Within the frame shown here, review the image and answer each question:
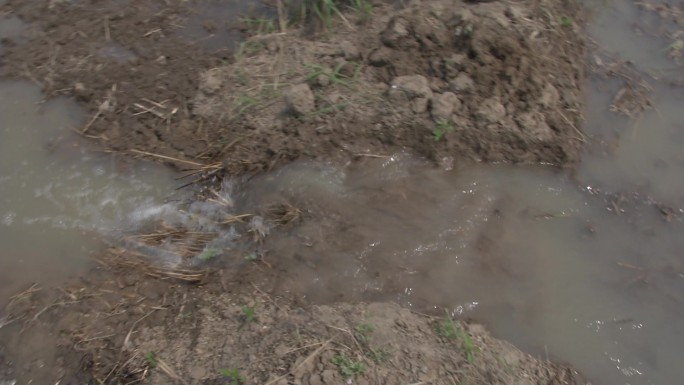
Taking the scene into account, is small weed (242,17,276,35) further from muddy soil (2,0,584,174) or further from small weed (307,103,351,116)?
small weed (307,103,351,116)

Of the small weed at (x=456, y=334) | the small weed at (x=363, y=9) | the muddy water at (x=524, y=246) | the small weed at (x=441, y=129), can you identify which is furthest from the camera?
the small weed at (x=363, y=9)

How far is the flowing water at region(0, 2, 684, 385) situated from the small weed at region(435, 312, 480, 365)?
0.12 m

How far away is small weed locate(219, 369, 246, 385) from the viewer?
2688 mm

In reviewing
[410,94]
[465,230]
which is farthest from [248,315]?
[410,94]

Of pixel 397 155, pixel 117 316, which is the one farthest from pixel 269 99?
pixel 117 316

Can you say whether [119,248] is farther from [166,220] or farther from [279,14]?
[279,14]

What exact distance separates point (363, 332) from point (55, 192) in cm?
203

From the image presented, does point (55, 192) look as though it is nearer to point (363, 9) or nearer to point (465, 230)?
point (363, 9)

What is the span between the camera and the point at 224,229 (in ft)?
11.6

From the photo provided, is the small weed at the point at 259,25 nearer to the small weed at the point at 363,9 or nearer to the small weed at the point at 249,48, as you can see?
the small weed at the point at 249,48

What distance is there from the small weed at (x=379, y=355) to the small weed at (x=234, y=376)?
55cm

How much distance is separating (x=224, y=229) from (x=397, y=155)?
3.50ft

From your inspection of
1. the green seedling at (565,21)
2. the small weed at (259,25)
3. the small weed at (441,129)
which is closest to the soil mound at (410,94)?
the small weed at (441,129)

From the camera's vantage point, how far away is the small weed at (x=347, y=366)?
2.72 metres
